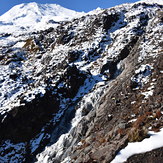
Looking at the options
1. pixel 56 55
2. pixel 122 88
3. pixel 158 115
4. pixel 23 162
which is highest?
pixel 56 55

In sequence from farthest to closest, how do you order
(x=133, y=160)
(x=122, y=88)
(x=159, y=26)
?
1. (x=159, y=26)
2. (x=122, y=88)
3. (x=133, y=160)

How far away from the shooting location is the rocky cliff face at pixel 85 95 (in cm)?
1420

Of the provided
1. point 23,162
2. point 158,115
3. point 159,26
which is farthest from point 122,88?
point 159,26

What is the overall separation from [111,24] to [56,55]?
728 inches

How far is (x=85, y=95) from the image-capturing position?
95.2ft

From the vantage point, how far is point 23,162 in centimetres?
2278

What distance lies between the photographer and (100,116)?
18.6m

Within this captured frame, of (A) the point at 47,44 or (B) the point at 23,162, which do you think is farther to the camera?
(A) the point at 47,44

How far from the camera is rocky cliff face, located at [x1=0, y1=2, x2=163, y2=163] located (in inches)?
559

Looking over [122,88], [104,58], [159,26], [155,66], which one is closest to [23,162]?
[122,88]

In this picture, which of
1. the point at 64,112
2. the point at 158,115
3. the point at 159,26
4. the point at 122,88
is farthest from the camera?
the point at 159,26

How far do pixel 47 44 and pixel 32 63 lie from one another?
11.3m

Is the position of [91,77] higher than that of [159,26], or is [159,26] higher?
[159,26]

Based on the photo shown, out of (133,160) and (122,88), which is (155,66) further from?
(133,160)
